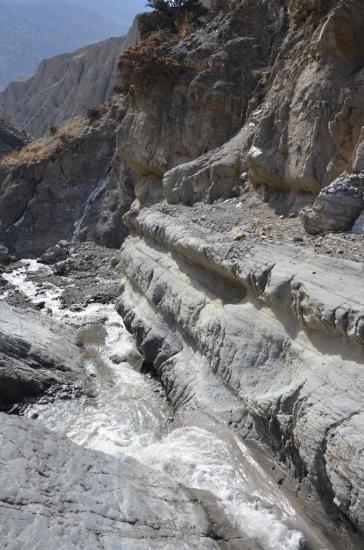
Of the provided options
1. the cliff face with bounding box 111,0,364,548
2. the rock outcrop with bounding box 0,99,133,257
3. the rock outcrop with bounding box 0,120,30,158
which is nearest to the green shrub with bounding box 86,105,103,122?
the rock outcrop with bounding box 0,99,133,257

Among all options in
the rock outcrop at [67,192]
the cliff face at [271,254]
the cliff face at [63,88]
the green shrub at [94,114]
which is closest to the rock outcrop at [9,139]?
the cliff face at [63,88]

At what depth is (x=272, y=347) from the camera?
6.80 m

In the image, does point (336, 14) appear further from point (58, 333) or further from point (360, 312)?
point (58, 333)

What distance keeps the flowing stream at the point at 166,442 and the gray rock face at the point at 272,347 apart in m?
0.33

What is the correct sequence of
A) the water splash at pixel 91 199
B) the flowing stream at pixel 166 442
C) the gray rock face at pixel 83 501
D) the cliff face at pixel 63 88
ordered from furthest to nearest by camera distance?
the cliff face at pixel 63 88
the water splash at pixel 91 199
the flowing stream at pixel 166 442
the gray rock face at pixel 83 501

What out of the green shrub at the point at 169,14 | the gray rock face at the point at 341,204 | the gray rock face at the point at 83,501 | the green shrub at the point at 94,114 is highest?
the green shrub at the point at 169,14

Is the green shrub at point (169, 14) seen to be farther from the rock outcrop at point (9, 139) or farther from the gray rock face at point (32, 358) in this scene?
the rock outcrop at point (9, 139)

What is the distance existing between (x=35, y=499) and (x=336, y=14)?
936 cm

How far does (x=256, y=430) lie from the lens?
666 centimetres

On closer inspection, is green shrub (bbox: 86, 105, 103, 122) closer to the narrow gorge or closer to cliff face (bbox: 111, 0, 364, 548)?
the narrow gorge

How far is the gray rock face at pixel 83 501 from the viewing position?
14.9 feet

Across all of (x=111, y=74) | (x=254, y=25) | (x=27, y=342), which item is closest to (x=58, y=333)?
(x=27, y=342)

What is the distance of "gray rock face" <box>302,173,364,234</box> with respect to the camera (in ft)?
24.4

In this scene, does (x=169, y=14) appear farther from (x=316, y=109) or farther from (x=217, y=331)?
(x=217, y=331)
